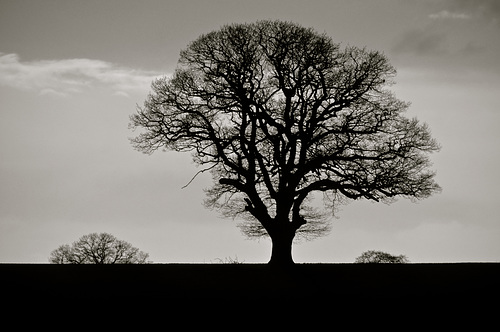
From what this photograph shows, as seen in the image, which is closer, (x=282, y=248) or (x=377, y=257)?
(x=282, y=248)

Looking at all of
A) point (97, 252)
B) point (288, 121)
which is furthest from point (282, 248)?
point (97, 252)

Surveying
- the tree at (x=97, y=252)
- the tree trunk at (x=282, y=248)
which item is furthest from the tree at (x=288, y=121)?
the tree at (x=97, y=252)

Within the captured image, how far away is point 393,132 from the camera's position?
26609mm
